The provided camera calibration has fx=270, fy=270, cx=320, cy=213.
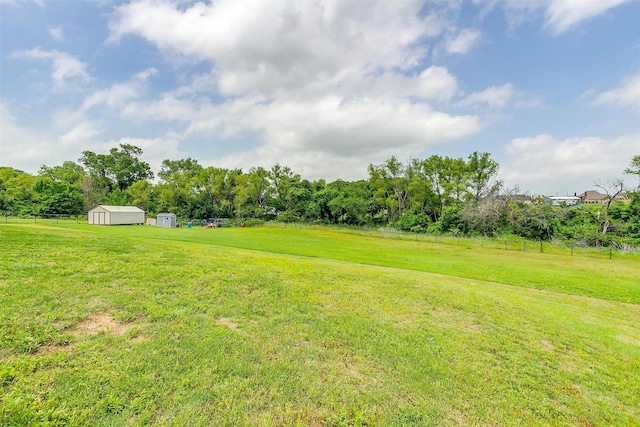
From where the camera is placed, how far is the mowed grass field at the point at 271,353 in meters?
2.67

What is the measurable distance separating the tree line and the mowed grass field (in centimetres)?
3329

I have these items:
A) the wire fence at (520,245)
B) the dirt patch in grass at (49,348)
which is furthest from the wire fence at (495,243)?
the dirt patch in grass at (49,348)

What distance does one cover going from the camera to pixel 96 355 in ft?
10.2

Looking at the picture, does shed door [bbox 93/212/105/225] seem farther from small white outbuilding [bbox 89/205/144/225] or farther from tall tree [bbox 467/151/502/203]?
tall tree [bbox 467/151/502/203]

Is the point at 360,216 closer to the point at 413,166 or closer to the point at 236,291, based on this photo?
the point at 413,166

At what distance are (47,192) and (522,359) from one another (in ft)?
206

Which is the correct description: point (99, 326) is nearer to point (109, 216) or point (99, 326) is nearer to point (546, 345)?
point (546, 345)

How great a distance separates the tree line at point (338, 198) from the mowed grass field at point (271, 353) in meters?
33.3

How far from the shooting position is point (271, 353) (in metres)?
3.62

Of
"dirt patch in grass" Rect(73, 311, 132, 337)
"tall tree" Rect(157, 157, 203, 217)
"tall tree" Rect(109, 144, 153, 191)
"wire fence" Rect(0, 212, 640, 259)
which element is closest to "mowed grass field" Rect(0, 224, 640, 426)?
"dirt patch in grass" Rect(73, 311, 132, 337)

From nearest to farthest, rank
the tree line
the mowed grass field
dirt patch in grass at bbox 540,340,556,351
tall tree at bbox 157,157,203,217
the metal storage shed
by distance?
the mowed grass field, dirt patch in grass at bbox 540,340,556,351, the tree line, the metal storage shed, tall tree at bbox 157,157,203,217

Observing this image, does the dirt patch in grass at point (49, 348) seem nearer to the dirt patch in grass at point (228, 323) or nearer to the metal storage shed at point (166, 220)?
the dirt patch in grass at point (228, 323)

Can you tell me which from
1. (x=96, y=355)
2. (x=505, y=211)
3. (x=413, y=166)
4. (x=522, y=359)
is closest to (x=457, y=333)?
(x=522, y=359)

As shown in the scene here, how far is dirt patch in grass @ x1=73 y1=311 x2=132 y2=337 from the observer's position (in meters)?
3.55
